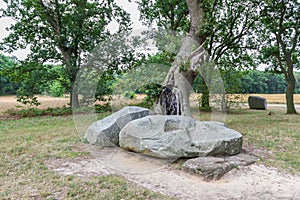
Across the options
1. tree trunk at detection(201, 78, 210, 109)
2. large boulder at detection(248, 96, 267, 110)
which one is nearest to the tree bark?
large boulder at detection(248, 96, 267, 110)

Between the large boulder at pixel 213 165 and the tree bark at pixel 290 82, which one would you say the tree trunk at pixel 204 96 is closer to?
the tree bark at pixel 290 82

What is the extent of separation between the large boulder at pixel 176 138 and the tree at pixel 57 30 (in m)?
6.52

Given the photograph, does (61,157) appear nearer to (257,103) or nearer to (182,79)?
(182,79)

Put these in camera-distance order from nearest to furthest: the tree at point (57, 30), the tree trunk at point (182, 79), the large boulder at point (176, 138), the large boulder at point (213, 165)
Answer: the large boulder at point (213, 165), the large boulder at point (176, 138), the tree trunk at point (182, 79), the tree at point (57, 30)

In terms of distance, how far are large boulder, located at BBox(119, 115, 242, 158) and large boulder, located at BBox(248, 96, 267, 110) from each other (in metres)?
11.1

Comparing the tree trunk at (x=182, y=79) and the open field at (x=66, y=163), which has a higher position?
the tree trunk at (x=182, y=79)

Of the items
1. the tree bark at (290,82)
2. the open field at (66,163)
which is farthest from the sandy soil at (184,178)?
the tree bark at (290,82)

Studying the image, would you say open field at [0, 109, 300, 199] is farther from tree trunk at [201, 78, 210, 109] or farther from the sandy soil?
tree trunk at [201, 78, 210, 109]

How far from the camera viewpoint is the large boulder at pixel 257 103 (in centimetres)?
1431

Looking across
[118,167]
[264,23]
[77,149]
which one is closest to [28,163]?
[77,149]

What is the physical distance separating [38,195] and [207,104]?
329 inches

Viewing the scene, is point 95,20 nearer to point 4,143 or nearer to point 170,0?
point 170,0

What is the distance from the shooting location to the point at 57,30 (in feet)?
33.8

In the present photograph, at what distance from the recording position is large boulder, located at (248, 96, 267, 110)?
14314 millimetres
